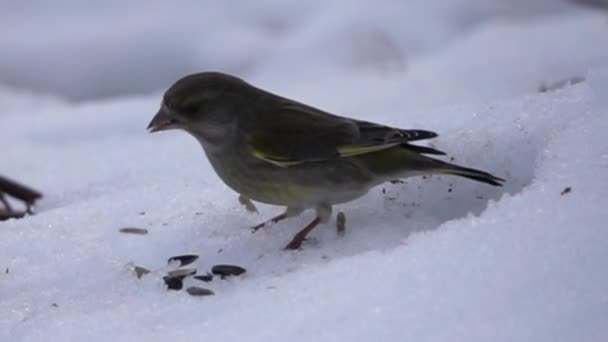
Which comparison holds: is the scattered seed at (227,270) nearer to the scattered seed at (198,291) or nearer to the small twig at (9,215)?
the scattered seed at (198,291)

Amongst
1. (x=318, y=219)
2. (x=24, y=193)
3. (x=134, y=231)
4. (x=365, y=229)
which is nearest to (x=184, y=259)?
(x=134, y=231)


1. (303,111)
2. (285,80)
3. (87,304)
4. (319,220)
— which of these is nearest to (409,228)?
(319,220)

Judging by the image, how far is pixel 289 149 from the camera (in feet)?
14.1

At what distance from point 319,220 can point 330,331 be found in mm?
1186

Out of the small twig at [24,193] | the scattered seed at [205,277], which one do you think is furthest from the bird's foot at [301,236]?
the small twig at [24,193]

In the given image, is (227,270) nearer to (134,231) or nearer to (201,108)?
(134,231)

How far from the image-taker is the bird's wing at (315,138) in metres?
4.27

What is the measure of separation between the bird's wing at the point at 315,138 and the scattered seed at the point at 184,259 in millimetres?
479

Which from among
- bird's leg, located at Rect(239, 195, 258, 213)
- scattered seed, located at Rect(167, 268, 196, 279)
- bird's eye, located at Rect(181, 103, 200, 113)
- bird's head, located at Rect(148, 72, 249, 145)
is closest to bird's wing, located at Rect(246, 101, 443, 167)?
bird's head, located at Rect(148, 72, 249, 145)

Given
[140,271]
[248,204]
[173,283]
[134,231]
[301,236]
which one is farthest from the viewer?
[248,204]

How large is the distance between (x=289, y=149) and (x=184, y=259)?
610 millimetres

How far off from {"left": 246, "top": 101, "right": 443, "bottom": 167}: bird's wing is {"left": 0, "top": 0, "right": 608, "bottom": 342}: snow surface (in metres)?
0.30

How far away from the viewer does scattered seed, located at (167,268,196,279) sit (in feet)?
Result: 13.0

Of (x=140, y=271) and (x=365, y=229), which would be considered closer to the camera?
(x=140, y=271)
